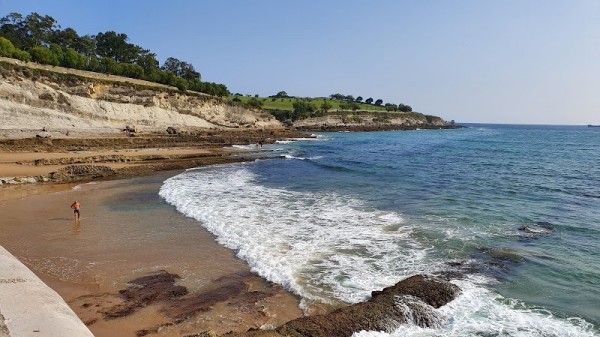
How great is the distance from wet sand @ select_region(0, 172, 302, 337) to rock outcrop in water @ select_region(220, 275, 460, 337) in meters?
1.16

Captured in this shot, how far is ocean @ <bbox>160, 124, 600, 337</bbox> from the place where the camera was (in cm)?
886

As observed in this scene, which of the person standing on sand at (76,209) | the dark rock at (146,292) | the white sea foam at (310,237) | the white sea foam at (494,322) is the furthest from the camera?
the person standing on sand at (76,209)

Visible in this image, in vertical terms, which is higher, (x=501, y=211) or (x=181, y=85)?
(x=181, y=85)

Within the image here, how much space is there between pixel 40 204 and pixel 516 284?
19.6 m

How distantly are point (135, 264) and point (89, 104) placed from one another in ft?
151

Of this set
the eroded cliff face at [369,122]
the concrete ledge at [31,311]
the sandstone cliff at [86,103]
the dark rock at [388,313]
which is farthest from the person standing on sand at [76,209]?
the eroded cliff face at [369,122]

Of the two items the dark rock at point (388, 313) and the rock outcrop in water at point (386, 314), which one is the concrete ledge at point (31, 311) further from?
the dark rock at point (388, 313)

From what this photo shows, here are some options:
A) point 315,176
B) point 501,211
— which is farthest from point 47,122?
point 501,211

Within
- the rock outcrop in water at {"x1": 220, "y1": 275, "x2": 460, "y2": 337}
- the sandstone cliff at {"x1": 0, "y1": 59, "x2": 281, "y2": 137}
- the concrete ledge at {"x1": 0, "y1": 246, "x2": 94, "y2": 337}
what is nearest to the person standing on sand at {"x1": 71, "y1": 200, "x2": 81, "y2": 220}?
the concrete ledge at {"x1": 0, "y1": 246, "x2": 94, "y2": 337}

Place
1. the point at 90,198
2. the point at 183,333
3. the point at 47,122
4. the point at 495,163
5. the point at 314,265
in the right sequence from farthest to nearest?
the point at 47,122, the point at 495,163, the point at 90,198, the point at 314,265, the point at 183,333

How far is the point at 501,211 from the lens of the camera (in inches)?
704

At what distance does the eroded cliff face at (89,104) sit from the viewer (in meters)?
41.2

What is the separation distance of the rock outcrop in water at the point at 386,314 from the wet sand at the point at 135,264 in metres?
1.16

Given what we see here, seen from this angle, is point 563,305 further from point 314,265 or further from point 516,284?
point 314,265
